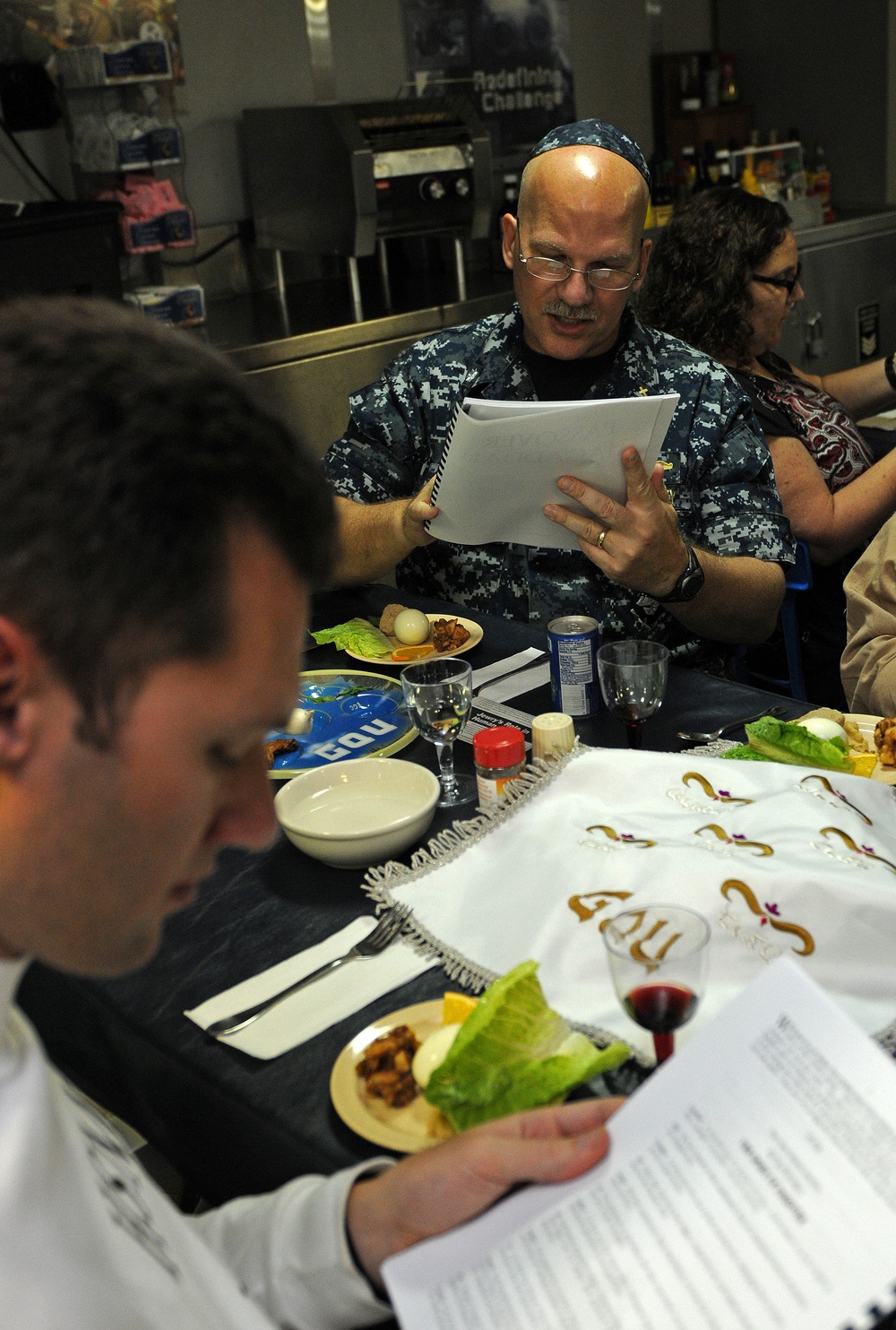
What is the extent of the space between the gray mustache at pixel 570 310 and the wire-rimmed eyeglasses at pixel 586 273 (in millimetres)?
38

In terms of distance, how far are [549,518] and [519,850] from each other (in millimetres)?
705

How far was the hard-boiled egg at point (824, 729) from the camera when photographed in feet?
4.84

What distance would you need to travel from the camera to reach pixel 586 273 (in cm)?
210

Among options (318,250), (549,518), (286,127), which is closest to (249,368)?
(318,250)

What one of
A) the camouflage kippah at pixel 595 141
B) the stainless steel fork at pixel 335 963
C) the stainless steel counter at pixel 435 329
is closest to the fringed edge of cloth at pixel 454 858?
the stainless steel fork at pixel 335 963

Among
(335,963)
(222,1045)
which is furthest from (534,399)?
(222,1045)

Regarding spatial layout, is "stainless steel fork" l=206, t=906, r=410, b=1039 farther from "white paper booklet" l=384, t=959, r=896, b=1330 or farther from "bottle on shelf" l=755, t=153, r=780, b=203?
"bottle on shelf" l=755, t=153, r=780, b=203

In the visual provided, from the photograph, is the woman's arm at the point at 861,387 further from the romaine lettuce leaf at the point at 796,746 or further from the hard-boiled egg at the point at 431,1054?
the hard-boiled egg at the point at 431,1054

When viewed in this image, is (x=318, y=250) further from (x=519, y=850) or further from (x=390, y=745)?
(x=519, y=850)

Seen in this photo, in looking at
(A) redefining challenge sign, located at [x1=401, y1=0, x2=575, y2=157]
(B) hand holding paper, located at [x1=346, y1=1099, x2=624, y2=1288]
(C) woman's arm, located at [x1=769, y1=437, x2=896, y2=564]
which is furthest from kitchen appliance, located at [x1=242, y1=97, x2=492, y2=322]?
(B) hand holding paper, located at [x1=346, y1=1099, x2=624, y2=1288]

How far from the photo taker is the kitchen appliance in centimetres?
360

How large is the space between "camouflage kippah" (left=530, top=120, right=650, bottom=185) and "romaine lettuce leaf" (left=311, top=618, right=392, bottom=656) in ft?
2.98

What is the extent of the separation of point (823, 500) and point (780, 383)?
40 cm

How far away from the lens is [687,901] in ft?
3.80
